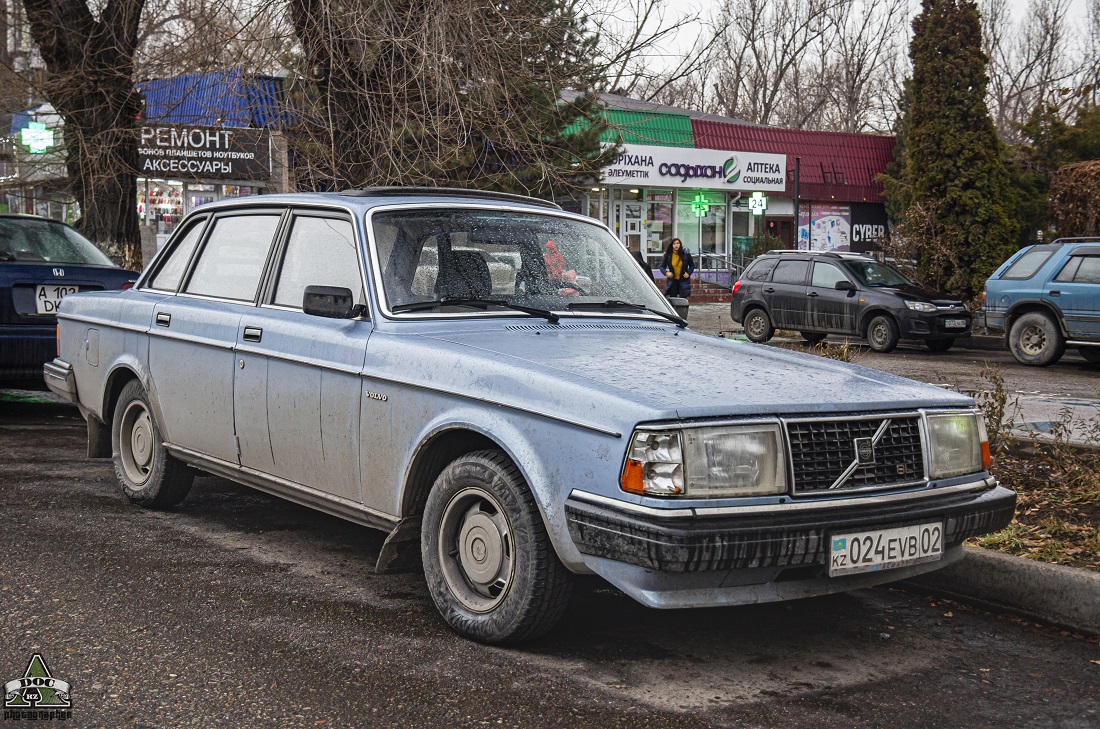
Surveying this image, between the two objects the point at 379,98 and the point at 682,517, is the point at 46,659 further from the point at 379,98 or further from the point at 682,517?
the point at 379,98

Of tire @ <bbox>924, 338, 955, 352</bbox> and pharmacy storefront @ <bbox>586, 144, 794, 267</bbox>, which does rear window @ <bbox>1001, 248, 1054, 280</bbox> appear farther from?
pharmacy storefront @ <bbox>586, 144, 794, 267</bbox>

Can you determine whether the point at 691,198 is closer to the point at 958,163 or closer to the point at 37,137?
the point at 958,163

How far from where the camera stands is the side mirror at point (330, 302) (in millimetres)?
4691

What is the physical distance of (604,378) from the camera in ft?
12.7

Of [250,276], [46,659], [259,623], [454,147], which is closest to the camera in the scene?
[46,659]

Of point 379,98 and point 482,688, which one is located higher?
point 379,98

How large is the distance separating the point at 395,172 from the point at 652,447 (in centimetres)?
776

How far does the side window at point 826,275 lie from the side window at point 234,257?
15.1 m

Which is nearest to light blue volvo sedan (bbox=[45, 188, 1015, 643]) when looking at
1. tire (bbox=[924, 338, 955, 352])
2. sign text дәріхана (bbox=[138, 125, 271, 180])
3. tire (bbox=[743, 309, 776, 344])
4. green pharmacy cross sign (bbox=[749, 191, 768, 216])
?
sign text дәріхана (bbox=[138, 125, 271, 180])

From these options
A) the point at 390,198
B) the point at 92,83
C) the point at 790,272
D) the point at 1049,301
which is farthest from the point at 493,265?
the point at 790,272

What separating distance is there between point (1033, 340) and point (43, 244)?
1274 cm

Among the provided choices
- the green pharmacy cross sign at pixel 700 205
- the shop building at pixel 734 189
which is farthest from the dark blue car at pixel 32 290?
the green pharmacy cross sign at pixel 700 205

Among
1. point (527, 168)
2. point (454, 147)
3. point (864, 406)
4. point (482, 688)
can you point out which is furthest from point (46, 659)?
point (527, 168)

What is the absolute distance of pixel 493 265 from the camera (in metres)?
5.04
